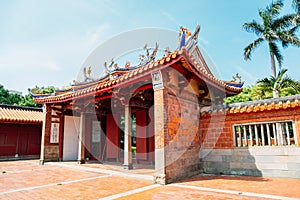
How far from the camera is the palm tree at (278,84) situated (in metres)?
12.7

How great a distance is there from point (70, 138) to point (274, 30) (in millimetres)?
16739

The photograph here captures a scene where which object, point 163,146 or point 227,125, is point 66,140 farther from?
point 227,125

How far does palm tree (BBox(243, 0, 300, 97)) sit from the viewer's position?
51.8ft

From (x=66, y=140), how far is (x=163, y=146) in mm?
7290

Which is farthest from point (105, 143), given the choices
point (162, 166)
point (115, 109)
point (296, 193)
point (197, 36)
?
point (296, 193)

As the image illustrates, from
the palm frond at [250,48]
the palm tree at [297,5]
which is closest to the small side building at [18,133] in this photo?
the palm frond at [250,48]

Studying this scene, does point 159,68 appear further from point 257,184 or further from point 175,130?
point 257,184

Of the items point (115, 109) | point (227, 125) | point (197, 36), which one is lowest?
point (227, 125)

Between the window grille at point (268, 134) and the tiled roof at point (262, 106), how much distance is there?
45 cm

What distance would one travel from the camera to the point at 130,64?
32.7 ft

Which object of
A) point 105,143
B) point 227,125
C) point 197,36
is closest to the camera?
point 227,125

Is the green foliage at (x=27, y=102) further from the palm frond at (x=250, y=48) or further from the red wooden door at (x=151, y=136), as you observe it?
the palm frond at (x=250, y=48)

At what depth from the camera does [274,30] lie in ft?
54.7

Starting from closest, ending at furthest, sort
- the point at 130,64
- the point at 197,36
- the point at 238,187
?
the point at 238,187 < the point at 197,36 < the point at 130,64
